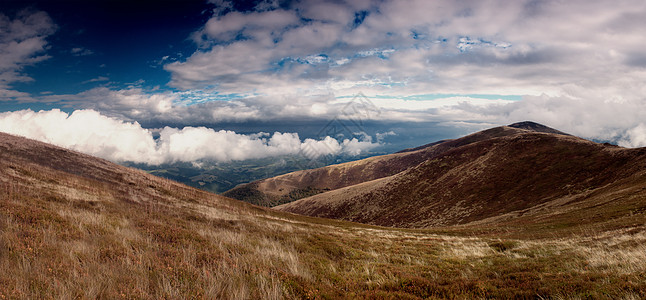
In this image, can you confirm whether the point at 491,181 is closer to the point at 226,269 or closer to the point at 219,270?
the point at 226,269

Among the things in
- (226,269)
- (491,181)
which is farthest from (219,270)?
(491,181)

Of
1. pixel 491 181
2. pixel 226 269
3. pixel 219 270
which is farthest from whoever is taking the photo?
pixel 491 181

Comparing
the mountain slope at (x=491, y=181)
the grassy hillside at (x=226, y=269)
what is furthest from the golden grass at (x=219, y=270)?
Result: the mountain slope at (x=491, y=181)

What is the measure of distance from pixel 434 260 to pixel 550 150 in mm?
109116

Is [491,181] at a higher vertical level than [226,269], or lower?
lower

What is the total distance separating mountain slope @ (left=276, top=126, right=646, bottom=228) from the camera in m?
65.4

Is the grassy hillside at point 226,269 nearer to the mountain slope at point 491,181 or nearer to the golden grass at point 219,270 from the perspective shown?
the golden grass at point 219,270

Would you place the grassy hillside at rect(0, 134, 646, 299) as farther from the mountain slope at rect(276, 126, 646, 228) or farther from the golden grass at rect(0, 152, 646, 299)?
the mountain slope at rect(276, 126, 646, 228)

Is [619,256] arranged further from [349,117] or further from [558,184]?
[558,184]

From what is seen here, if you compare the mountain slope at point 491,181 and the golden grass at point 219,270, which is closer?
the golden grass at point 219,270

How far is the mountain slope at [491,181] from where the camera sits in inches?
2574

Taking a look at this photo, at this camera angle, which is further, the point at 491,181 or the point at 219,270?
the point at 491,181

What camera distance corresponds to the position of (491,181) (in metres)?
92.7

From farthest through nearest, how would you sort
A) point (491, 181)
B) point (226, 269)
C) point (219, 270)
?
point (491, 181) < point (226, 269) < point (219, 270)
